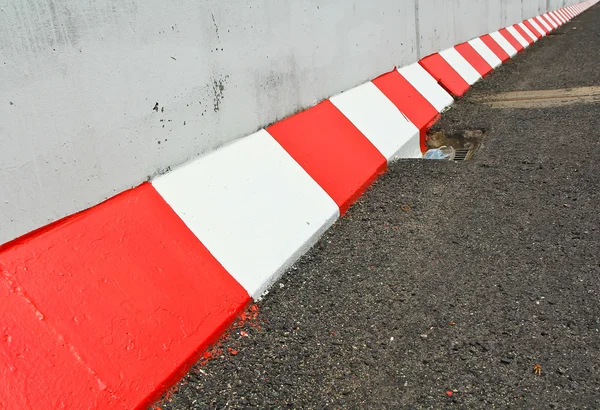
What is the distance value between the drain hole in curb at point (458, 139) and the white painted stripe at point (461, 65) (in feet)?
7.00

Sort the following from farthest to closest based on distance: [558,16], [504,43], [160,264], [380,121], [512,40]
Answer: [558,16] < [512,40] < [504,43] < [380,121] < [160,264]

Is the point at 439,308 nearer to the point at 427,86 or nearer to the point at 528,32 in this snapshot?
the point at 427,86

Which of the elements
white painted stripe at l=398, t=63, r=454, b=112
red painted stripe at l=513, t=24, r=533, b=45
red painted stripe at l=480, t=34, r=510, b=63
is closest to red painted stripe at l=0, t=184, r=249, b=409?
white painted stripe at l=398, t=63, r=454, b=112

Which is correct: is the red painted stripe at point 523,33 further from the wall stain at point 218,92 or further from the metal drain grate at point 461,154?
the wall stain at point 218,92

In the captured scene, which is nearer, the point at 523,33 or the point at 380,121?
the point at 380,121

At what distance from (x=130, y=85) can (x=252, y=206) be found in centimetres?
71

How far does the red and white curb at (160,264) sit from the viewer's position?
1622 millimetres

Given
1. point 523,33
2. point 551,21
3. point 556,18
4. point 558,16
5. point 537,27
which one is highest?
point 523,33

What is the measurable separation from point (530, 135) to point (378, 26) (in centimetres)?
145

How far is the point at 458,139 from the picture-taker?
446 centimetres

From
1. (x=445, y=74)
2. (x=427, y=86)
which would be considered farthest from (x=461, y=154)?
(x=445, y=74)

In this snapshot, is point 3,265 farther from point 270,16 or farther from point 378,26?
point 378,26

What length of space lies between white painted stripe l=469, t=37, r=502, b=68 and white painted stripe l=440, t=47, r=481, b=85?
0.99m

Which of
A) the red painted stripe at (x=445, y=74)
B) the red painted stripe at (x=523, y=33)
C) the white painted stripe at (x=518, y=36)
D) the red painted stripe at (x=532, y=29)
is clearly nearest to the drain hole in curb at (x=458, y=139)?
the red painted stripe at (x=445, y=74)
